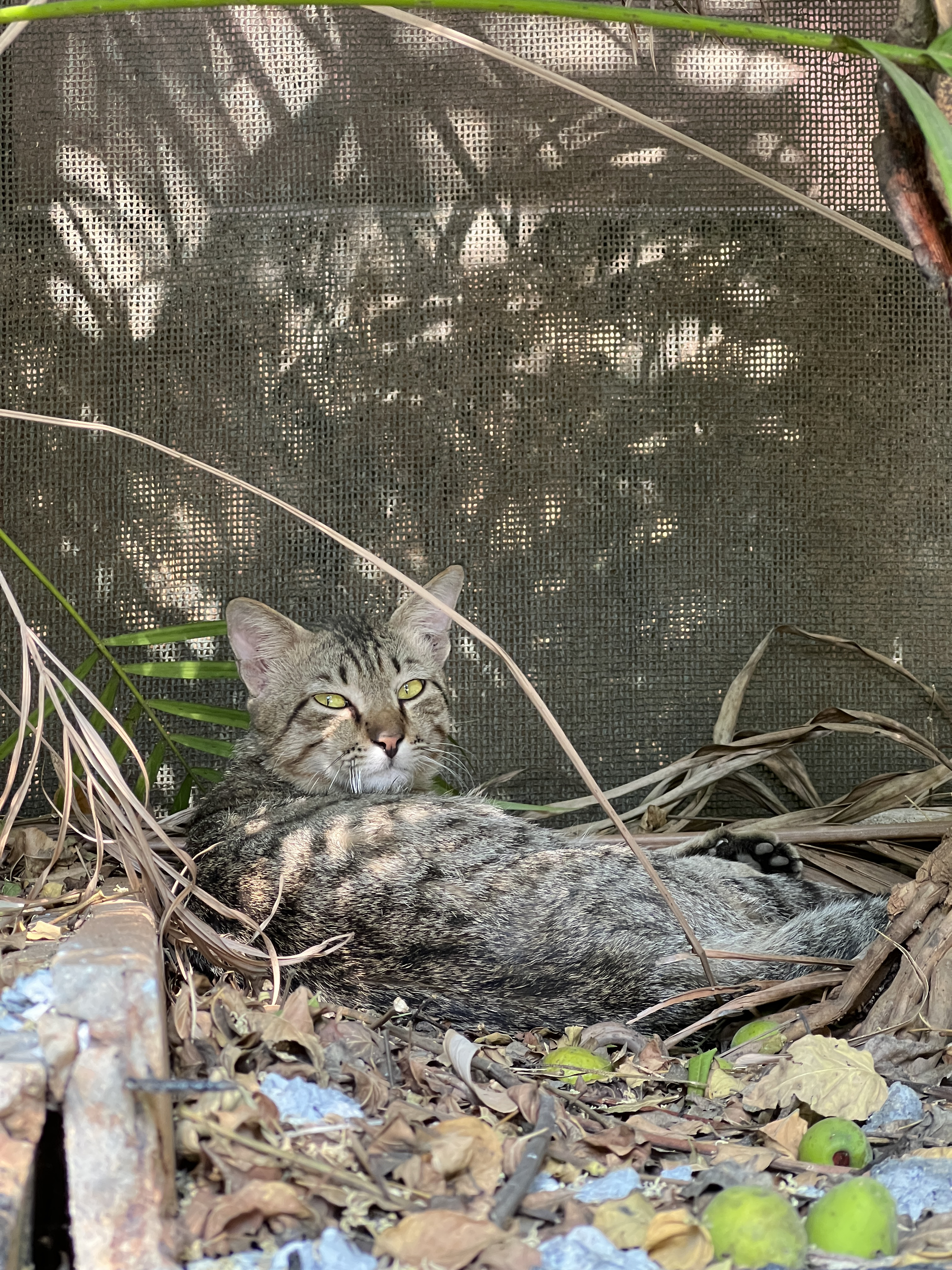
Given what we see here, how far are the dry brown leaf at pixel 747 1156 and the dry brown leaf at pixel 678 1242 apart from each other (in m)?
0.33

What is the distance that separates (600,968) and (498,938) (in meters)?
0.25

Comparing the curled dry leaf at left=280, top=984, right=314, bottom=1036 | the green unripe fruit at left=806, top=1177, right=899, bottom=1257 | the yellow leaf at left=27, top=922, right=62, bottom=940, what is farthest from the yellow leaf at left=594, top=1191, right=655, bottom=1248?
the yellow leaf at left=27, top=922, right=62, bottom=940

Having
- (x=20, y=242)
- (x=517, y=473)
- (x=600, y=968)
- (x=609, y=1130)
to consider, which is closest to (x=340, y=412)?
(x=517, y=473)

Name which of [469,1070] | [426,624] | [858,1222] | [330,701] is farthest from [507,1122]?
[426,624]

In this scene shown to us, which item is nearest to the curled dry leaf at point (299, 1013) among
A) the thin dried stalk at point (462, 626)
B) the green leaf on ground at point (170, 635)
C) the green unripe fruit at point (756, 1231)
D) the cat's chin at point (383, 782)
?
the thin dried stalk at point (462, 626)

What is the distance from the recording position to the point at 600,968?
271cm

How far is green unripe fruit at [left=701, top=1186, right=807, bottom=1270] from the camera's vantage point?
1.56 m

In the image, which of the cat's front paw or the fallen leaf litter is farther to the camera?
the cat's front paw

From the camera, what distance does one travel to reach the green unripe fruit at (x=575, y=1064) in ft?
7.75

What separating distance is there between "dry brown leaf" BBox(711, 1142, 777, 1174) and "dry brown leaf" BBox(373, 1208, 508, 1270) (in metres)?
0.54

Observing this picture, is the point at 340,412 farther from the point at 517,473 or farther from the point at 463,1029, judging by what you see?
Answer: the point at 463,1029

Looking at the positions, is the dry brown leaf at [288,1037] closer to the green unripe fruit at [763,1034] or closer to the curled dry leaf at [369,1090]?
the curled dry leaf at [369,1090]

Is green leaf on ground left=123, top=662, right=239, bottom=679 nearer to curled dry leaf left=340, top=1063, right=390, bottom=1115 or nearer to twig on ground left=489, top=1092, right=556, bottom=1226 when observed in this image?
curled dry leaf left=340, top=1063, right=390, bottom=1115

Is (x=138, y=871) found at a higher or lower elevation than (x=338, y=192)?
lower
